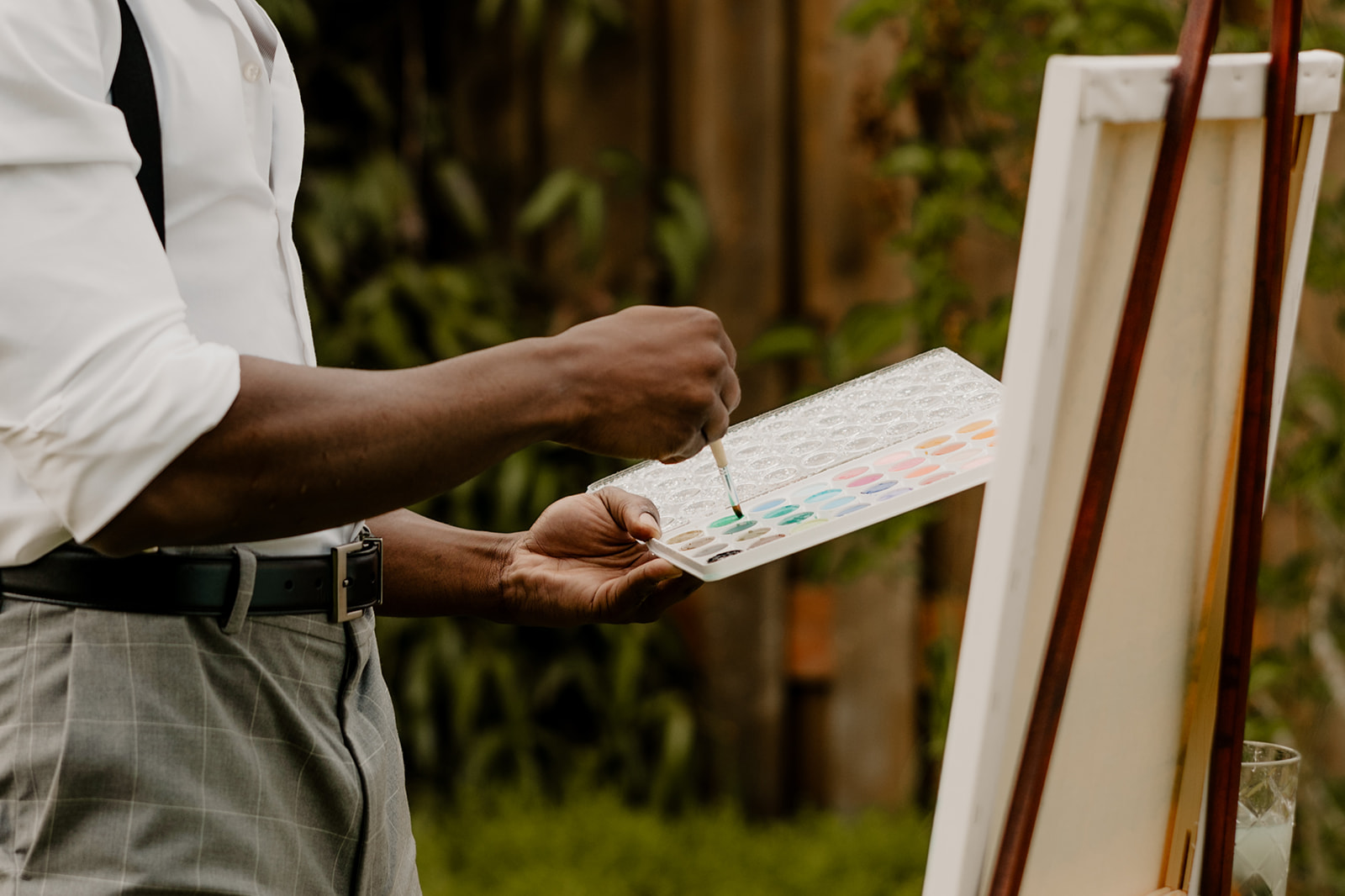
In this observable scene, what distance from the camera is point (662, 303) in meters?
2.66

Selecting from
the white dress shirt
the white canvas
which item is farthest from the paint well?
the white dress shirt

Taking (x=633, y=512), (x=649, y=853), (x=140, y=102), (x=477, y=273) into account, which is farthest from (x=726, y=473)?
(x=477, y=273)

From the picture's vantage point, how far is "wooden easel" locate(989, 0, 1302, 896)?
71 centimetres

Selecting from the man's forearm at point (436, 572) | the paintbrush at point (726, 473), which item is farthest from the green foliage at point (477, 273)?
the paintbrush at point (726, 473)

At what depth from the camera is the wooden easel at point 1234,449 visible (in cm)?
71

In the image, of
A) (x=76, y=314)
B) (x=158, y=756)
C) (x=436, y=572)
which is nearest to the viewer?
(x=76, y=314)

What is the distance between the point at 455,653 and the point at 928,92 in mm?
1319

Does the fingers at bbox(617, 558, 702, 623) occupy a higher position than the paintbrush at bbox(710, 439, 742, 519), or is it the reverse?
the paintbrush at bbox(710, 439, 742, 519)

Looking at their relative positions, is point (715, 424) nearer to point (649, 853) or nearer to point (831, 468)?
point (831, 468)

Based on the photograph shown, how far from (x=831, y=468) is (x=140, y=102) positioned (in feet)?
1.92

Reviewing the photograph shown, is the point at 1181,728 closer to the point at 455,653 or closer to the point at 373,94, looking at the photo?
the point at 455,653

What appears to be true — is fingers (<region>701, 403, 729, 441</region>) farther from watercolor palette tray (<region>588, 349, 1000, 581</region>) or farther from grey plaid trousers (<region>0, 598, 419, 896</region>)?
grey plaid trousers (<region>0, 598, 419, 896</region>)

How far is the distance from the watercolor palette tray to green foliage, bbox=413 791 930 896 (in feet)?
4.29

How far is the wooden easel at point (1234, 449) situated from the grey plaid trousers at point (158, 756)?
1.56ft
